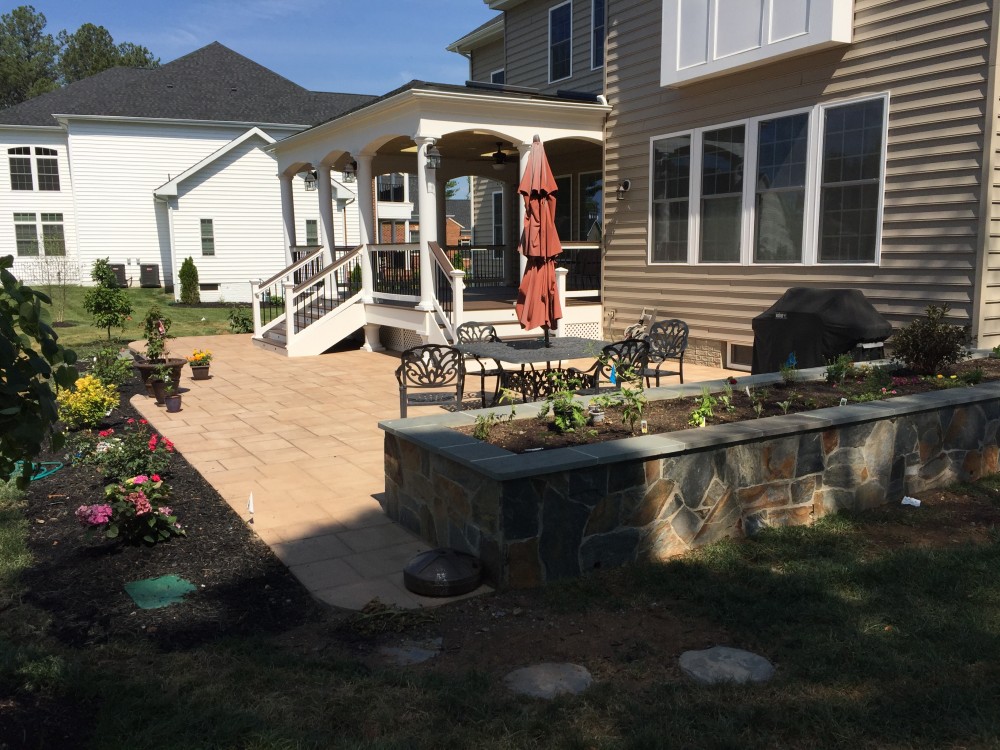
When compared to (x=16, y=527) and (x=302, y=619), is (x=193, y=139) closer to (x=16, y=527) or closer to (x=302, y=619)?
(x=16, y=527)

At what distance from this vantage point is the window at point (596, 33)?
549 inches

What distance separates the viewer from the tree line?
49.1 metres

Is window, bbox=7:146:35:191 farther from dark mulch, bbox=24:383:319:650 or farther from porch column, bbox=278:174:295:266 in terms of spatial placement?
dark mulch, bbox=24:383:319:650

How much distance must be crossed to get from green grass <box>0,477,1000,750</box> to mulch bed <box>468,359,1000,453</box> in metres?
1.21

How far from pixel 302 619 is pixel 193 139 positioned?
26228mm

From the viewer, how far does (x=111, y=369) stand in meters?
9.48

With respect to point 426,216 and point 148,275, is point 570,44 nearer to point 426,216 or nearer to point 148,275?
point 426,216

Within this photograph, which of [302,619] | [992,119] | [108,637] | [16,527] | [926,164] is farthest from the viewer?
[926,164]

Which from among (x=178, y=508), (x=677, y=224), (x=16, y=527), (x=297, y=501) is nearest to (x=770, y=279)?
(x=677, y=224)

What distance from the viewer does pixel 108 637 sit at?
3609mm

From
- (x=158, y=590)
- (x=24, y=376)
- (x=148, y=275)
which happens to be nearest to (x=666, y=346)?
(x=158, y=590)

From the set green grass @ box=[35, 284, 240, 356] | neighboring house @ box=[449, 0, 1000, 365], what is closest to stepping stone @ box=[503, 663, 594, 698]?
neighboring house @ box=[449, 0, 1000, 365]

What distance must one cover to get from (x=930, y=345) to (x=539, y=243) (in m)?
3.55

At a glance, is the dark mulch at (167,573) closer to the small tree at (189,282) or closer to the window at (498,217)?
the window at (498,217)
